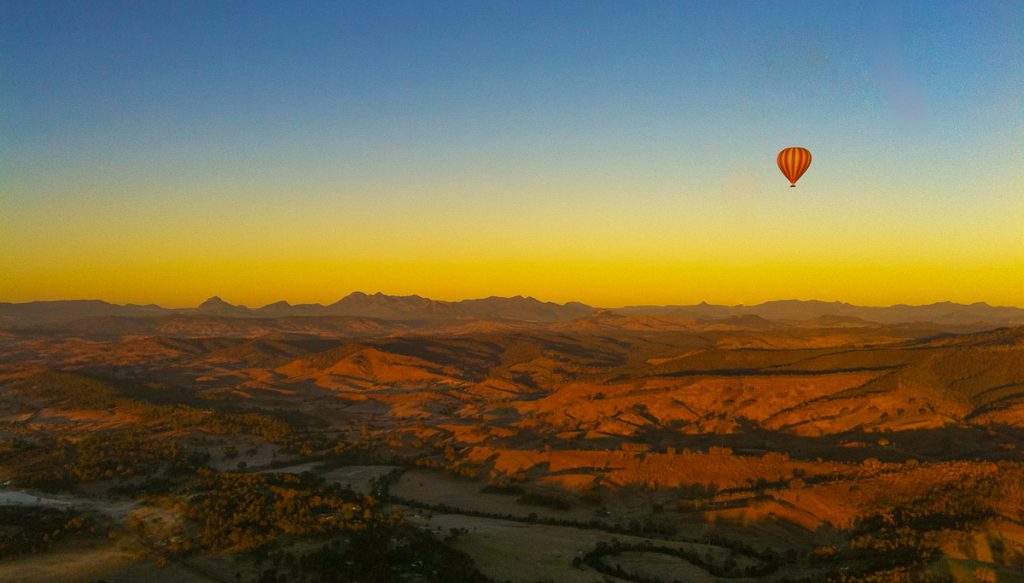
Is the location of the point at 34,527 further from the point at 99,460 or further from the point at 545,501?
the point at 545,501

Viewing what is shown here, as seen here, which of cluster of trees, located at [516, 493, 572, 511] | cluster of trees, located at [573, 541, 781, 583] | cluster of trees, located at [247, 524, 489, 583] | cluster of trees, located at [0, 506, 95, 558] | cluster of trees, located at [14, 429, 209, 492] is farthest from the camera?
cluster of trees, located at [14, 429, 209, 492]

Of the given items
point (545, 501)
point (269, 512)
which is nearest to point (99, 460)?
point (269, 512)

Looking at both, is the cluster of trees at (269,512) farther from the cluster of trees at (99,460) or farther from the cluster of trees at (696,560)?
the cluster of trees at (99,460)

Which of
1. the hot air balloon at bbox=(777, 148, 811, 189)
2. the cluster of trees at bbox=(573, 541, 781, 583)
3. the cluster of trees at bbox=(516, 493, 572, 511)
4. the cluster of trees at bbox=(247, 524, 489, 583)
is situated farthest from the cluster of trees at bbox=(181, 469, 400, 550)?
the hot air balloon at bbox=(777, 148, 811, 189)

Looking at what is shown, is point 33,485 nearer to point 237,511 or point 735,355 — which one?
point 237,511

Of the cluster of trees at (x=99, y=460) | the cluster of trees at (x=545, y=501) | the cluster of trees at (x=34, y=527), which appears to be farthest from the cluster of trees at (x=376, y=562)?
the cluster of trees at (x=99, y=460)

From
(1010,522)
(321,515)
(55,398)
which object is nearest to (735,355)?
(1010,522)

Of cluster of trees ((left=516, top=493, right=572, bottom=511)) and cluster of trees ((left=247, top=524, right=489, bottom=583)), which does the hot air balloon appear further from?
cluster of trees ((left=247, top=524, right=489, bottom=583))
